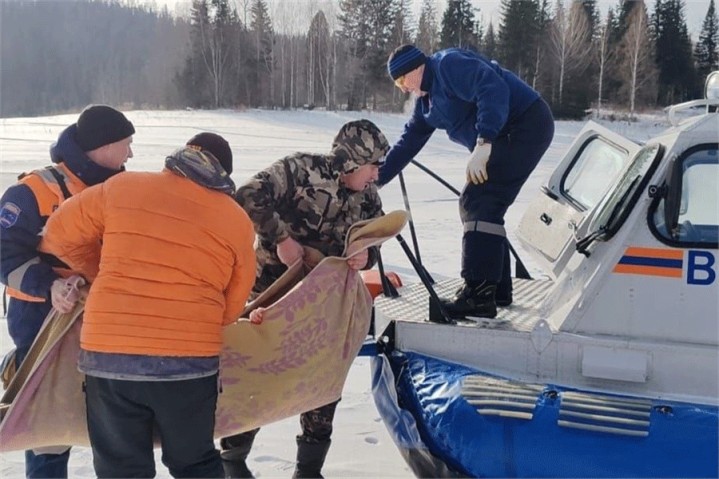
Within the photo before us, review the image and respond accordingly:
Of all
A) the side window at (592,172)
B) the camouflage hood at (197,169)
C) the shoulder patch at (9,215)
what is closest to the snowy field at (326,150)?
the side window at (592,172)

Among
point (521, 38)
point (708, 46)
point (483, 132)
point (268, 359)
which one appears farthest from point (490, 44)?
point (268, 359)

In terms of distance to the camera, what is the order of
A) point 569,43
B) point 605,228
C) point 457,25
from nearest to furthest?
1. point 605,228
2. point 569,43
3. point 457,25

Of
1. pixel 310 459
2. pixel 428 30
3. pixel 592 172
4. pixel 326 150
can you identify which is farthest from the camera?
pixel 428 30

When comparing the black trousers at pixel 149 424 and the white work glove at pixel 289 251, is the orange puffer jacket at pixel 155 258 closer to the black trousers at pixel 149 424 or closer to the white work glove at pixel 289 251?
the black trousers at pixel 149 424

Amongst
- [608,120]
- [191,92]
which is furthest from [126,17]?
[608,120]

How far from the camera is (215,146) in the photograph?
2.79 meters

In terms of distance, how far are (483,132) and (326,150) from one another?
62.3ft

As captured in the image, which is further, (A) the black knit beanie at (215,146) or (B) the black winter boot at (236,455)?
(B) the black winter boot at (236,455)

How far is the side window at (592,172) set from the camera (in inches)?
181

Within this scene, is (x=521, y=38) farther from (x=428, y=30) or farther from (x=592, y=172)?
(x=592, y=172)

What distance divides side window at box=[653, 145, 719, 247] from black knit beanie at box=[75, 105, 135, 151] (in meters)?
2.19

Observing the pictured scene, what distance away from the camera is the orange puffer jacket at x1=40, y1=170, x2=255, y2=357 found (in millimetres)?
2377

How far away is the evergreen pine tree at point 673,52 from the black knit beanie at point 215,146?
114 feet

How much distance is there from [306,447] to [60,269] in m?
1.37
